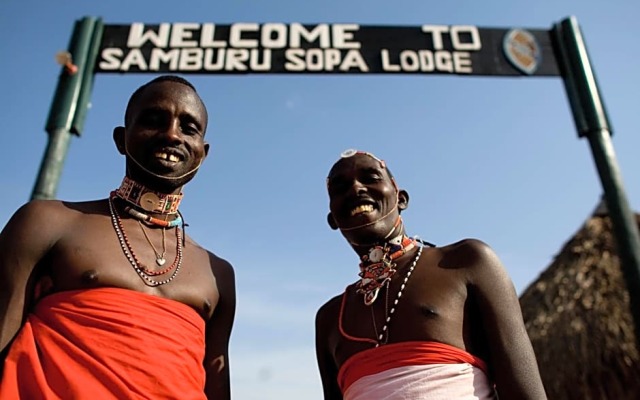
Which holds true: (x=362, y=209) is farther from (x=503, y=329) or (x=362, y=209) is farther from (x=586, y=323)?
(x=586, y=323)

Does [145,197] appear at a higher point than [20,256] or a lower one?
higher

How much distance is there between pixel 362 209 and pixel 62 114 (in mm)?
3191

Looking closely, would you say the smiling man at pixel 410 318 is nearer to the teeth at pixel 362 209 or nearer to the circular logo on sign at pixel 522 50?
the teeth at pixel 362 209

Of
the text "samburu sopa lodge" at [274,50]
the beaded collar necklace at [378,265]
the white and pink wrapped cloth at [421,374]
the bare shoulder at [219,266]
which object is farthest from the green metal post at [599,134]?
the bare shoulder at [219,266]

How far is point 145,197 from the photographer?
2135mm

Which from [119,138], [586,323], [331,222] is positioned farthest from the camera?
[586,323]

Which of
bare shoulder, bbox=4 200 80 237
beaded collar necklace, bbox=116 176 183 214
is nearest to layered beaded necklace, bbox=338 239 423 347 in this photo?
beaded collar necklace, bbox=116 176 183 214

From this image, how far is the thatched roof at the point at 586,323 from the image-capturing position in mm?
6035

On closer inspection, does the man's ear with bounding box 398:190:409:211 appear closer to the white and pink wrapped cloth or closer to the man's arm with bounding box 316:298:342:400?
the man's arm with bounding box 316:298:342:400

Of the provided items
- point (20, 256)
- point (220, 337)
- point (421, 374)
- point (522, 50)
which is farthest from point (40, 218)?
point (522, 50)

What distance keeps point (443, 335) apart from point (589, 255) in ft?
19.9

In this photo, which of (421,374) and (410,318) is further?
(410,318)

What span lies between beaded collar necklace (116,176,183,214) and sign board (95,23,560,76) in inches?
123

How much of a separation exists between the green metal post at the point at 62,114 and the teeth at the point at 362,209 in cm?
264
